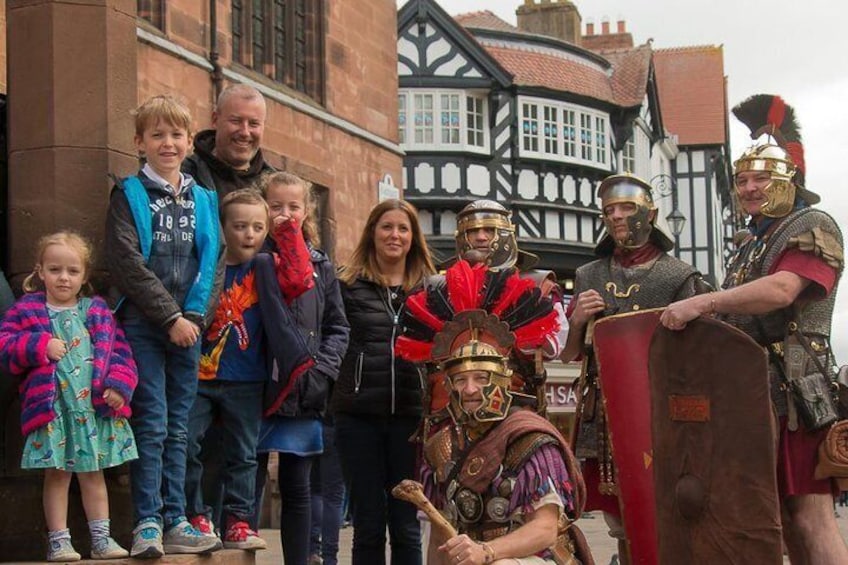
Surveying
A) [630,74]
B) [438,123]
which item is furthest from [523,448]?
[630,74]

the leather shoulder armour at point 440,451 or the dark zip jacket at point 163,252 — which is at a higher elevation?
the dark zip jacket at point 163,252

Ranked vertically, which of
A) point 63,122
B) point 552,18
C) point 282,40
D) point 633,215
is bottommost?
point 633,215

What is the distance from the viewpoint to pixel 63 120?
6098 mm

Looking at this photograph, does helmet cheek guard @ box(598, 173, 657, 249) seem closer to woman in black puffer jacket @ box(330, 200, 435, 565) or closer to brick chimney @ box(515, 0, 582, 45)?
woman in black puffer jacket @ box(330, 200, 435, 565)

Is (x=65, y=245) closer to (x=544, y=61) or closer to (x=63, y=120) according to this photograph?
(x=63, y=120)

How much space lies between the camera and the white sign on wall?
66.7ft

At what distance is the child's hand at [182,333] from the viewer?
556cm

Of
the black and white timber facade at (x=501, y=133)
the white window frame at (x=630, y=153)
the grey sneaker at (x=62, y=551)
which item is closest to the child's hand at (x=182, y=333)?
the grey sneaker at (x=62, y=551)

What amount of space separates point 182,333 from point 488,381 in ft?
3.83

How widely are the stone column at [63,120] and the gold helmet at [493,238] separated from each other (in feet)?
5.24

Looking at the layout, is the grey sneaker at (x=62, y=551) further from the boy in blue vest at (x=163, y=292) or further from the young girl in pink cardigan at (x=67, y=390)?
the boy in blue vest at (x=163, y=292)

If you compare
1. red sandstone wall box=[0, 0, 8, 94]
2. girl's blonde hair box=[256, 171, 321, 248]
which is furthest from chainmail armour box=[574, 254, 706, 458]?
red sandstone wall box=[0, 0, 8, 94]

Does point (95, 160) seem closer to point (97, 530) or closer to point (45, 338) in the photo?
point (45, 338)

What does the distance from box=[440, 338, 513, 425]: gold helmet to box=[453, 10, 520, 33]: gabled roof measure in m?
32.1
